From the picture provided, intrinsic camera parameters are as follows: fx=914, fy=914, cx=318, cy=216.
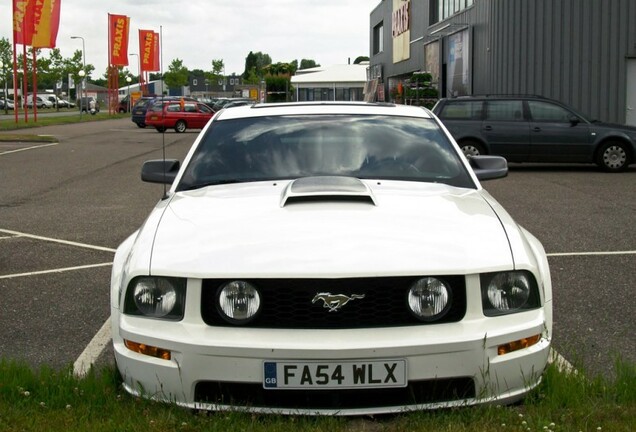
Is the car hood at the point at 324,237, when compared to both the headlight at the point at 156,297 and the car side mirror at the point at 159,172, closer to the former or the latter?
the headlight at the point at 156,297

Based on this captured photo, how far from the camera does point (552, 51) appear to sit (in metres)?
28.1

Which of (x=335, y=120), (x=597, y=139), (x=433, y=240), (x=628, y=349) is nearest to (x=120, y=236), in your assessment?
(x=335, y=120)

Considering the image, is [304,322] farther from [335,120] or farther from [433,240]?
[335,120]

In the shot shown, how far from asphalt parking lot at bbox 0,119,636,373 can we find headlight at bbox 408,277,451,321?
1250 millimetres

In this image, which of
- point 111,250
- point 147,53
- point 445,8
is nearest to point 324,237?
point 111,250

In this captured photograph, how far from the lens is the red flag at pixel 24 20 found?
3834 centimetres

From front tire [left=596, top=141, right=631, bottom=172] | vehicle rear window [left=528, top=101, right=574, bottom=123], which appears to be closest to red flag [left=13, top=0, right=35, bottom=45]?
vehicle rear window [left=528, top=101, right=574, bottom=123]

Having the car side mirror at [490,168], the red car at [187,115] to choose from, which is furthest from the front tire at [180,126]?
the car side mirror at [490,168]

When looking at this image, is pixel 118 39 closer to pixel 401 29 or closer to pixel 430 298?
pixel 401 29

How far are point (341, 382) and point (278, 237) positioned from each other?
665 mm

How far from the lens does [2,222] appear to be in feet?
36.3

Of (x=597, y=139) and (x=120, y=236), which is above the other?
(x=597, y=139)

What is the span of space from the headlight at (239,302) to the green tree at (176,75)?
10572 cm

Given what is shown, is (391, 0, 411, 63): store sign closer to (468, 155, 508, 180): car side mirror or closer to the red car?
the red car
